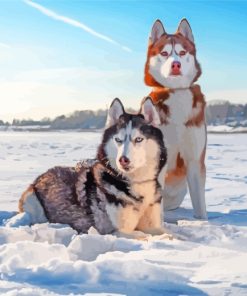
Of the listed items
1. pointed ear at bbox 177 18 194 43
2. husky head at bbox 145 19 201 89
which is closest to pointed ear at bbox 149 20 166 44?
husky head at bbox 145 19 201 89

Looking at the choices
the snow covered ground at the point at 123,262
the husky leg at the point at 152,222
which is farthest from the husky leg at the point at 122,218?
the snow covered ground at the point at 123,262

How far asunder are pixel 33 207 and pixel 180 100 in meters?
1.54

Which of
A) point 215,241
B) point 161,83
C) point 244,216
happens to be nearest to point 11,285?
point 215,241

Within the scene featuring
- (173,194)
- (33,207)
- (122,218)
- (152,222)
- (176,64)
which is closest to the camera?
(122,218)

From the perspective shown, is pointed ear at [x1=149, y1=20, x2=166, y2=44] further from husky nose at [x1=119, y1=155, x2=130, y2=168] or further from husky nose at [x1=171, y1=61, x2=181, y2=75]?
husky nose at [x1=119, y1=155, x2=130, y2=168]

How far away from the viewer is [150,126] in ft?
12.5

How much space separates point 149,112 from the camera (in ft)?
12.8

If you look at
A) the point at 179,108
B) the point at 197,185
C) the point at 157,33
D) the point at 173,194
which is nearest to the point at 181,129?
the point at 179,108

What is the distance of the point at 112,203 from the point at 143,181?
0.90 ft

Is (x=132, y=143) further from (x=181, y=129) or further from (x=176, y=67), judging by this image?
(x=176, y=67)

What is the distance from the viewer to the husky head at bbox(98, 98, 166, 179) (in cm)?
368

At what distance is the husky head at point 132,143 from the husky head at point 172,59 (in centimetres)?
80

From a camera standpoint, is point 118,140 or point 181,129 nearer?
point 118,140

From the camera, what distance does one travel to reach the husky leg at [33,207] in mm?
4281
